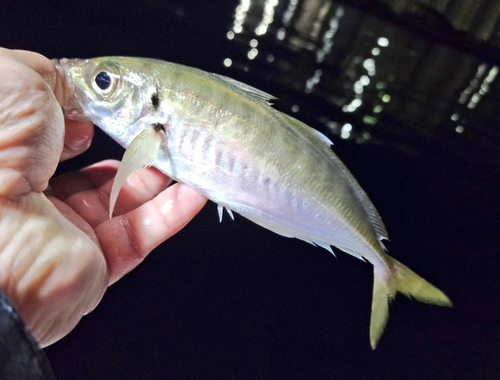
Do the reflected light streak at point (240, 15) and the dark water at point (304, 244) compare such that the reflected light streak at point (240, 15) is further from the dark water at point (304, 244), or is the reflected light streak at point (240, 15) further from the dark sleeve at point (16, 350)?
the dark sleeve at point (16, 350)

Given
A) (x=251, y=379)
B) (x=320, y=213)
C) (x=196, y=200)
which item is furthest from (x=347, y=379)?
(x=196, y=200)

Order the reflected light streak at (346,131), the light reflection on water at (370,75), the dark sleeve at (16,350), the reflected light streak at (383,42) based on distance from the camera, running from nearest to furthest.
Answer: the dark sleeve at (16,350), the reflected light streak at (346,131), the light reflection on water at (370,75), the reflected light streak at (383,42)

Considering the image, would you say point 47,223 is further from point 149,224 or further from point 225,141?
point 225,141

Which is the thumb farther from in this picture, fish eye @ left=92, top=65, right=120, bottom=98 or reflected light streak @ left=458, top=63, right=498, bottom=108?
reflected light streak @ left=458, top=63, right=498, bottom=108

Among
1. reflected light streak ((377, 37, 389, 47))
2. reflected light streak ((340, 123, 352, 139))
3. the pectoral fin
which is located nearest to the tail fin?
the pectoral fin

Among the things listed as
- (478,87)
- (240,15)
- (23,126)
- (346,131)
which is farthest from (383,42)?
(23,126)

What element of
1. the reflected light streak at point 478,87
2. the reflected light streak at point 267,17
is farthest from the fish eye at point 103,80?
the reflected light streak at point 478,87

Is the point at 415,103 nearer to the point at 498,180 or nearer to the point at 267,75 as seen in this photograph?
the point at 498,180
